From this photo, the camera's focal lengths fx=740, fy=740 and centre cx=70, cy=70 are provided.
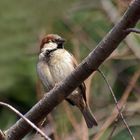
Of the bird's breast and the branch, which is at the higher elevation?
the branch

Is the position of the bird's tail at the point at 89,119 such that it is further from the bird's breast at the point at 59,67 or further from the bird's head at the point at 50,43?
the bird's head at the point at 50,43

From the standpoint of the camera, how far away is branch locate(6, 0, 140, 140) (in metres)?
1.80

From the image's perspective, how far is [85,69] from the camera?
193 cm

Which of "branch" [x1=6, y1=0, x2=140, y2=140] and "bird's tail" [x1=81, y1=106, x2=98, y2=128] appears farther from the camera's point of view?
"bird's tail" [x1=81, y1=106, x2=98, y2=128]

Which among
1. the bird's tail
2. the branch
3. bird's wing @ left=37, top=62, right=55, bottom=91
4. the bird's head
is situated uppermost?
the branch

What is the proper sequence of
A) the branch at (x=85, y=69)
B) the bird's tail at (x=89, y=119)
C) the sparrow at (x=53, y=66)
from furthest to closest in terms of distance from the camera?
the sparrow at (x=53, y=66) < the bird's tail at (x=89, y=119) < the branch at (x=85, y=69)

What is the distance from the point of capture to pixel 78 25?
439cm

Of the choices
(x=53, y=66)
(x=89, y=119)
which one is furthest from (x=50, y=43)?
(x=89, y=119)

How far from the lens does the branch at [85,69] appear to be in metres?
1.80

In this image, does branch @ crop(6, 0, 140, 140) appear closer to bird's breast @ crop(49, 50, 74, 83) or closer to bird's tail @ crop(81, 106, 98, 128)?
bird's tail @ crop(81, 106, 98, 128)

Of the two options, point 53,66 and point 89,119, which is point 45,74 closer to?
point 53,66

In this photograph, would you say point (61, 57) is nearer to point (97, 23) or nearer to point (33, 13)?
point (33, 13)

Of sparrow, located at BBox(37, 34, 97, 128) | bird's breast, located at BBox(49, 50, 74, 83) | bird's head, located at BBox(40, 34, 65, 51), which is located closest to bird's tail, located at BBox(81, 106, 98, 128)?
sparrow, located at BBox(37, 34, 97, 128)

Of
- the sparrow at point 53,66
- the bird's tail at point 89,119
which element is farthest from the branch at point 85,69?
the sparrow at point 53,66
